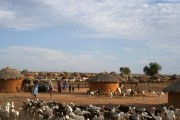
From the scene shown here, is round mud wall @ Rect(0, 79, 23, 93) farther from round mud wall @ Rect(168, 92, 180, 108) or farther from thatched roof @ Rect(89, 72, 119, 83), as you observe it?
round mud wall @ Rect(168, 92, 180, 108)

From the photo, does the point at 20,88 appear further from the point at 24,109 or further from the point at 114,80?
the point at 24,109

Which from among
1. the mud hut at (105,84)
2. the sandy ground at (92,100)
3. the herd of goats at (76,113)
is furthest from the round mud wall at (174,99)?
the mud hut at (105,84)

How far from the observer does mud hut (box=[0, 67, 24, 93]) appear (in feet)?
119

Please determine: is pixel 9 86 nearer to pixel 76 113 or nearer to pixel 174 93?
pixel 174 93

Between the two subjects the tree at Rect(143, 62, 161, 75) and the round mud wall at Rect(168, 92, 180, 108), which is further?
the tree at Rect(143, 62, 161, 75)

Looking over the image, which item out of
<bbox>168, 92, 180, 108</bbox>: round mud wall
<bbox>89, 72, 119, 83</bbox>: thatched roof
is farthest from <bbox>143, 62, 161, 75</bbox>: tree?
<bbox>168, 92, 180, 108</bbox>: round mud wall

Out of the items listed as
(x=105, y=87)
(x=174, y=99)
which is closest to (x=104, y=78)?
(x=105, y=87)

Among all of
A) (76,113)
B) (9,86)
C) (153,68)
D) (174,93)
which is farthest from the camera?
(153,68)

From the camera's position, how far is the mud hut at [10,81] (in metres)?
36.2

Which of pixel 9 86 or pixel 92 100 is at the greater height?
pixel 9 86

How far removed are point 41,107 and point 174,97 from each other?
9.10 meters

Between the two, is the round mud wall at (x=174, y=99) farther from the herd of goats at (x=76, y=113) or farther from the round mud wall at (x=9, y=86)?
the round mud wall at (x=9, y=86)

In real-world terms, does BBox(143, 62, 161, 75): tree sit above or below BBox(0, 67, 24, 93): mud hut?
Result: above

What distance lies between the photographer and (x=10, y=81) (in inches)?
1436
